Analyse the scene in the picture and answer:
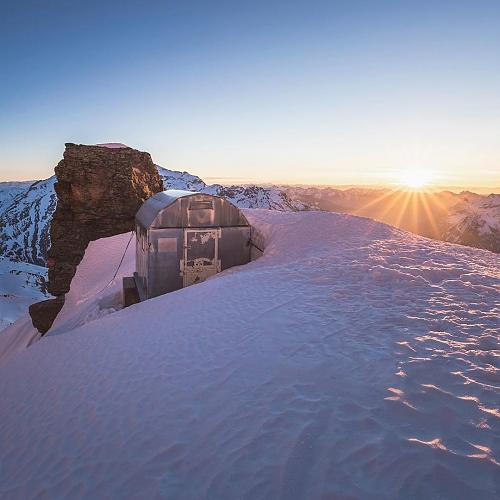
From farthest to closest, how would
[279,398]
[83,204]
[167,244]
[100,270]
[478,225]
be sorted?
[478,225]
[83,204]
[100,270]
[167,244]
[279,398]

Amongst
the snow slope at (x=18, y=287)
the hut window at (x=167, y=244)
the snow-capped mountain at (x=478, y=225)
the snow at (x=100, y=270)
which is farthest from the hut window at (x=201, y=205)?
the snow-capped mountain at (x=478, y=225)

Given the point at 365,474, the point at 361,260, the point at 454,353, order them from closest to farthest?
the point at 365,474
the point at 454,353
the point at 361,260

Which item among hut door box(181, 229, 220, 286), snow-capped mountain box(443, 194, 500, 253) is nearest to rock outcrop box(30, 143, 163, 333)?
hut door box(181, 229, 220, 286)

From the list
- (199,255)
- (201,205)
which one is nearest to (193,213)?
(201,205)

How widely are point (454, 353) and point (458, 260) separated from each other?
757 centimetres

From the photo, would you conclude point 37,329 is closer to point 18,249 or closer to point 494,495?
point 494,495

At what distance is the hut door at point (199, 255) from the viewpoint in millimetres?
15305

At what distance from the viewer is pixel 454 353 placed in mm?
5488

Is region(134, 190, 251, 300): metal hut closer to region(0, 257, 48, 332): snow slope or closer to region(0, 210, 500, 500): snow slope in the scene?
region(0, 210, 500, 500): snow slope

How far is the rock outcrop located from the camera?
26578 millimetres

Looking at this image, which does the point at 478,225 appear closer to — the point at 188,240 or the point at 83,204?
the point at 83,204

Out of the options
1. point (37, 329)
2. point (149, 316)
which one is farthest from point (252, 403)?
point (37, 329)

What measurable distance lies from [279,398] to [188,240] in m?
11.2

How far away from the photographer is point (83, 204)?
90.7ft
